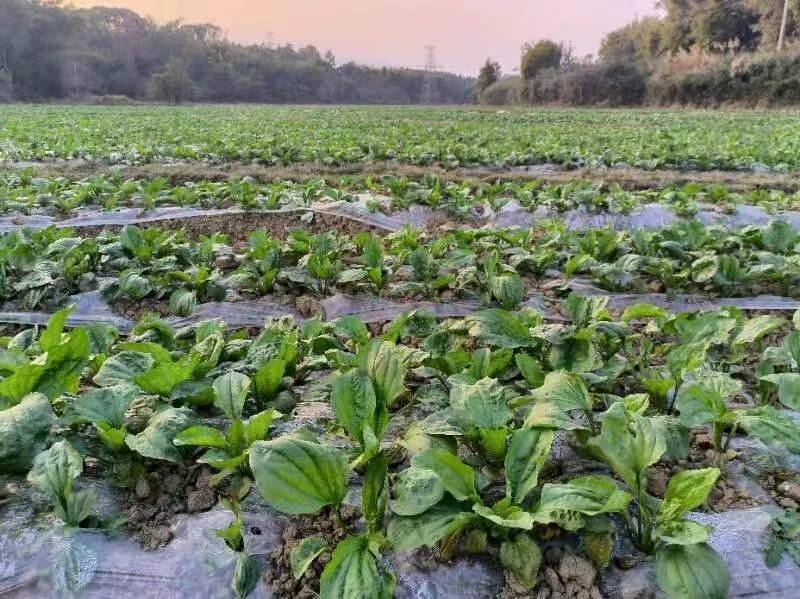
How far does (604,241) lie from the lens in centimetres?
426

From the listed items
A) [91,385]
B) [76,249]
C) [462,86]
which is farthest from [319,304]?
[462,86]

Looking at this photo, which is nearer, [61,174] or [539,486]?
[539,486]

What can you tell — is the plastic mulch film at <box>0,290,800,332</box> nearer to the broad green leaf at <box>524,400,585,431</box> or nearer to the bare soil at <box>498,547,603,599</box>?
the broad green leaf at <box>524,400,585,431</box>

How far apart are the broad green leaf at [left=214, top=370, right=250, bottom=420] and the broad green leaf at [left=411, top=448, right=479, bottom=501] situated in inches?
24.8

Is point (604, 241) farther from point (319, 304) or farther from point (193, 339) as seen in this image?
point (193, 339)

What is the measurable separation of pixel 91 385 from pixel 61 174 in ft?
28.0

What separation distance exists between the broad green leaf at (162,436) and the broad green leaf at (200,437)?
0.11ft

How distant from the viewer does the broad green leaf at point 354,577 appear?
4.44 feet

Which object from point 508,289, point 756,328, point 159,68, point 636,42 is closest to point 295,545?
point 756,328

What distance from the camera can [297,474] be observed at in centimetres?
149

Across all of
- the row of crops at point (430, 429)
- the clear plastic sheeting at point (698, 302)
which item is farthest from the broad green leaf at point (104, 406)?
the clear plastic sheeting at point (698, 302)

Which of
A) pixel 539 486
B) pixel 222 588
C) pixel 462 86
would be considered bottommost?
pixel 222 588

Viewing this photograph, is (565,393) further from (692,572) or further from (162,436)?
(162,436)

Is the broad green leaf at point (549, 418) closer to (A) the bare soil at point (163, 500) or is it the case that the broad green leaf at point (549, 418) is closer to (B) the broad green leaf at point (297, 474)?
(B) the broad green leaf at point (297, 474)
